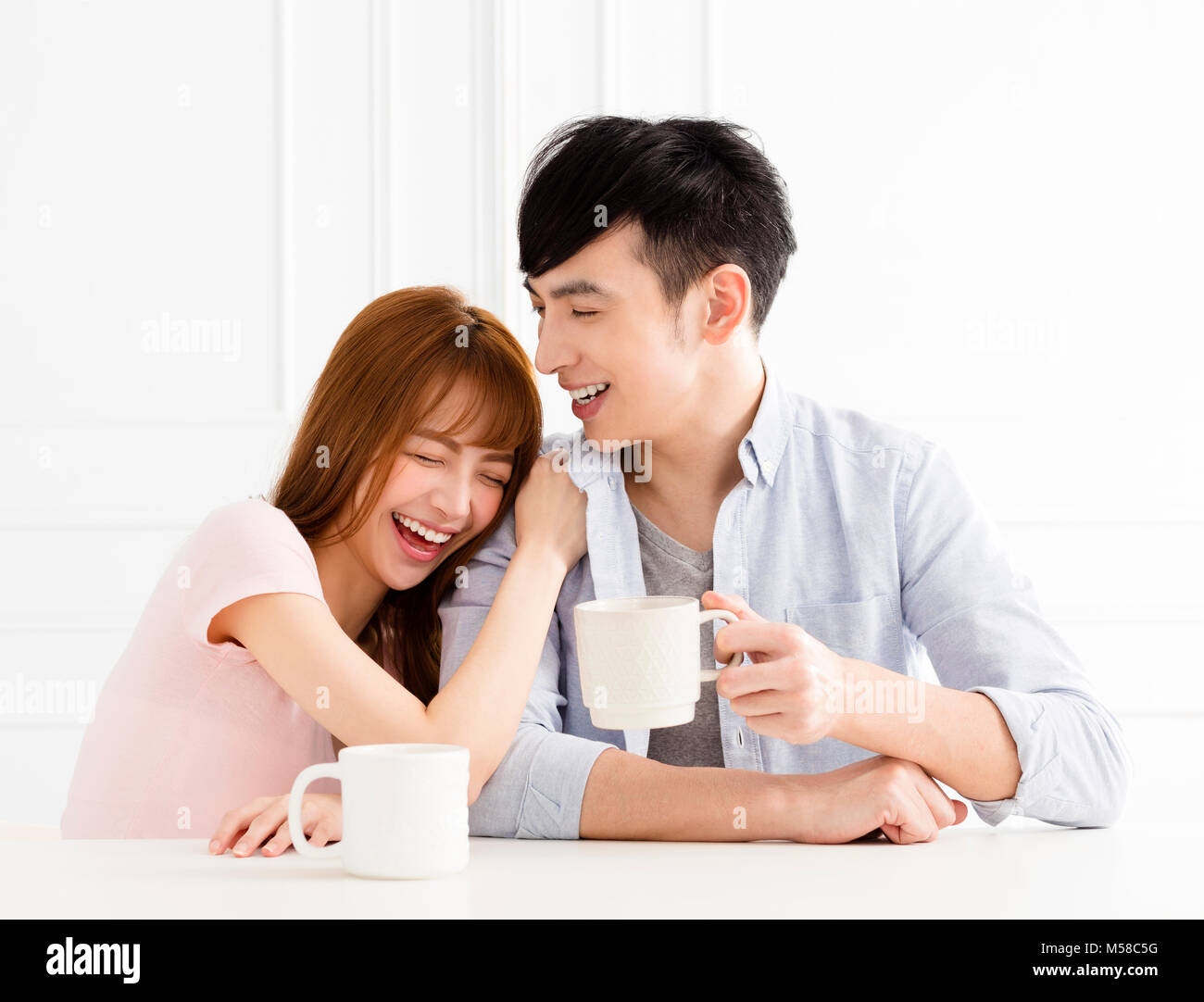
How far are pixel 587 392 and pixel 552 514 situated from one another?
0.19 meters

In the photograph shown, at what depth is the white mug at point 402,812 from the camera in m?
0.87

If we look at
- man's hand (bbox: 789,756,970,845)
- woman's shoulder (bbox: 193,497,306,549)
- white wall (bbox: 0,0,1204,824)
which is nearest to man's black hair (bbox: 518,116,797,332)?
woman's shoulder (bbox: 193,497,306,549)

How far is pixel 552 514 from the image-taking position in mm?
1451

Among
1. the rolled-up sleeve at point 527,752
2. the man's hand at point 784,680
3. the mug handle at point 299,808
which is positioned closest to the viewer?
the mug handle at point 299,808

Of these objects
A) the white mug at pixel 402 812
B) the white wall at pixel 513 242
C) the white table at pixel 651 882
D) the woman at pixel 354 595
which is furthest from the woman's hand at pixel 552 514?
the white wall at pixel 513 242

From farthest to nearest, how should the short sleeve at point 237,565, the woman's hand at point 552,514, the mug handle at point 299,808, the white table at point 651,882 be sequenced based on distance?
the woman's hand at point 552,514 → the short sleeve at point 237,565 → the mug handle at point 299,808 → the white table at point 651,882

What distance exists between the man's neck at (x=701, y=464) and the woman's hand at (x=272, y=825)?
0.66 m

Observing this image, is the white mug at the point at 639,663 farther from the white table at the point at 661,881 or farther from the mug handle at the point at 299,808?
the mug handle at the point at 299,808

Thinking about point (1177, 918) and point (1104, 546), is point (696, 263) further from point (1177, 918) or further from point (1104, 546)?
point (1104, 546)

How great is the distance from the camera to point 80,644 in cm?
261

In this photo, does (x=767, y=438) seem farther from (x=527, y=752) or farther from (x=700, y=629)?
(x=527, y=752)

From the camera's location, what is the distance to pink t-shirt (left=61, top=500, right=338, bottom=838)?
135 cm

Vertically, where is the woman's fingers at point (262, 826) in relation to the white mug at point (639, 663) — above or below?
below
